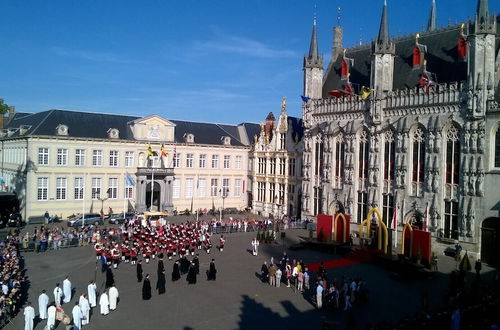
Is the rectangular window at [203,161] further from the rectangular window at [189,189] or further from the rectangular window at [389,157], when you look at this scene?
the rectangular window at [389,157]

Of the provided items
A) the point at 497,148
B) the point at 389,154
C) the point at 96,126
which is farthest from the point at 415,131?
the point at 96,126

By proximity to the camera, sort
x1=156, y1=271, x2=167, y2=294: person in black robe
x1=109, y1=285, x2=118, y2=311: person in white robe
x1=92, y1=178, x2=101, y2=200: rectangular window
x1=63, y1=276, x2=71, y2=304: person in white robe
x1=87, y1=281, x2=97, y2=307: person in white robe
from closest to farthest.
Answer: x1=109, y1=285, x2=118, y2=311: person in white robe → x1=87, y1=281, x2=97, y2=307: person in white robe → x1=63, y1=276, x2=71, y2=304: person in white robe → x1=156, y1=271, x2=167, y2=294: person in black robe → x1=92, y1=178, x2=101, y2=200: rectangular window

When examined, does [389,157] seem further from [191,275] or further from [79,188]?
[79,188]

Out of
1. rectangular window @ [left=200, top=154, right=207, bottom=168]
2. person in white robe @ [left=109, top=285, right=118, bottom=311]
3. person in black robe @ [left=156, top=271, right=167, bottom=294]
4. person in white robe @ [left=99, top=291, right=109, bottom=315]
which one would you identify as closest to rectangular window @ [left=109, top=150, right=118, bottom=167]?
rectangular window @ [left=200, top=154, right=207, bottom=168]

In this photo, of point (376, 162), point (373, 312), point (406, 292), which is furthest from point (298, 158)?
point (373, 312)

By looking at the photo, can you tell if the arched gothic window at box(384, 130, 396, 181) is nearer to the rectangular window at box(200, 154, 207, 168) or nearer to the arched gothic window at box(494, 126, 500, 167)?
the arched gothic window at box(494, 126, 500, 167)

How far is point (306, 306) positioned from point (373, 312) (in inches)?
122

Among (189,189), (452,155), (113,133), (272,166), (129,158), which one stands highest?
(113,133)

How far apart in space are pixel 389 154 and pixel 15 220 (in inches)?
1408

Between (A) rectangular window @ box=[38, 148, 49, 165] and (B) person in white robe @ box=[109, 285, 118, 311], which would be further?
(A) rectangular window @ box=[38, 148, 49, 165]

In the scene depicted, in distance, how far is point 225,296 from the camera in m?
21.5

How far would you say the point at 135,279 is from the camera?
24188mm

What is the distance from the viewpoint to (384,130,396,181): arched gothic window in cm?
3631

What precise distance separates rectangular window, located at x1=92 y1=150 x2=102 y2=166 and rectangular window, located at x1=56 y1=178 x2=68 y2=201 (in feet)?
12.1
